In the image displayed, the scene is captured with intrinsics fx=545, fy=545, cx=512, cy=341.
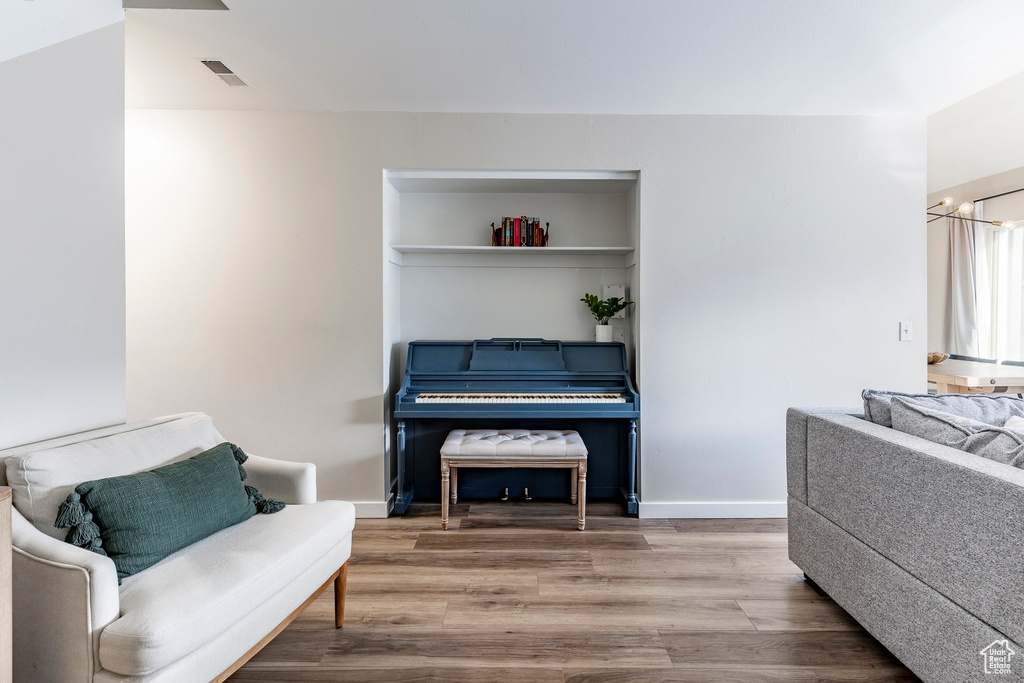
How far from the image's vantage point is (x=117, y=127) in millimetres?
2076

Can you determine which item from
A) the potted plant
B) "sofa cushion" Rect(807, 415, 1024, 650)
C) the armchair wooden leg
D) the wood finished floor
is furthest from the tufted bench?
"sofa cushion" Rect(807, 415, 1024, 650)

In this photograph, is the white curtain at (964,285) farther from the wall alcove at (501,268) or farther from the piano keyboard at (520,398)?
the piano keyboard at (520,398)

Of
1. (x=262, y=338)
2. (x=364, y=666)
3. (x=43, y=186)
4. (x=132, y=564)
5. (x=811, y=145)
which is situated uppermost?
(x=811, y=145)

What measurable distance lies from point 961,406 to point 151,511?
8.76ft

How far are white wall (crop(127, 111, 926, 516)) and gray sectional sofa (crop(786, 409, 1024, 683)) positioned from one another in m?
1.04

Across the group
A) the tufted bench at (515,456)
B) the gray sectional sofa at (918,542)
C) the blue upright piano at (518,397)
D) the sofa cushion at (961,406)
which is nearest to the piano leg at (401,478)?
the blue upright piano at (518,397)

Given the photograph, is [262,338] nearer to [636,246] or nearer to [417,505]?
[417,505]

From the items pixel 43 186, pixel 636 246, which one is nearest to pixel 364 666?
pixel 43 186

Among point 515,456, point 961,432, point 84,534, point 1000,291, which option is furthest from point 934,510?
point 1000,291

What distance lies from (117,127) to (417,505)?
2.47 m

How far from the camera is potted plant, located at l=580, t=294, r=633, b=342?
11.4 feet

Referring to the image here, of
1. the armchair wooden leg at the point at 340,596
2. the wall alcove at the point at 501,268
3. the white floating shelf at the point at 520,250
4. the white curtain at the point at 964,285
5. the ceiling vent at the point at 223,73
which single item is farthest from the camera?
the white curtain at the point at 964,285

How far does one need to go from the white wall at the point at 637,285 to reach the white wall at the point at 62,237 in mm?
1056

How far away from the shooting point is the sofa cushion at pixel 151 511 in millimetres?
1459
